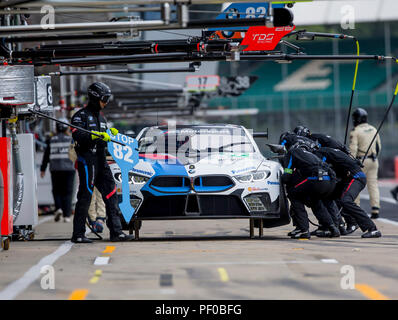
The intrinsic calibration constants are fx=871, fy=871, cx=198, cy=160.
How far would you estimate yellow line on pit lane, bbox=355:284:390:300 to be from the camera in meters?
6.02

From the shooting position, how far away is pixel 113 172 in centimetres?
1110

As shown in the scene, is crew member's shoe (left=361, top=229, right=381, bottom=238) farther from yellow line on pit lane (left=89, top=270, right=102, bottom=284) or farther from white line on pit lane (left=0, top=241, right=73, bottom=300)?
yellow line on pit lane (left=89, top=270, right=102, bottom=284)

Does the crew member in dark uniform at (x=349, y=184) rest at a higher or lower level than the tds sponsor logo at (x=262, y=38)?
lower

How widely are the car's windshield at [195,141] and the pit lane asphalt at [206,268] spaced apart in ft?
3.84

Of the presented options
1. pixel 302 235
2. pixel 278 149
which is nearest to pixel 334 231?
pixel 302 235

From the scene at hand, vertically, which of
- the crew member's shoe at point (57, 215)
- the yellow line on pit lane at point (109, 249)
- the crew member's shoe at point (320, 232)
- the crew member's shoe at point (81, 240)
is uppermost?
the yellow line on pit lane at point (109, 249)

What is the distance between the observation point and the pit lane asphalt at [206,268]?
6.36m

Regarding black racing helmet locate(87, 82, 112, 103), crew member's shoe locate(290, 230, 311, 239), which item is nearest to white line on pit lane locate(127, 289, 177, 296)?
black racing helmet locate(87, 82, 112, 103)

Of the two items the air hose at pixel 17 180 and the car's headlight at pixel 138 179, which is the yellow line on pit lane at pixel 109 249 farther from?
the air hose at pixel 17 180

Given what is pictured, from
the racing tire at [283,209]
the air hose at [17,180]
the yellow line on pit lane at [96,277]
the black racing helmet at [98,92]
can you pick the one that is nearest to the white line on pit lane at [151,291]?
the yellow line on pit lane at [96,277]

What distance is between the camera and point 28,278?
7289 millimetres

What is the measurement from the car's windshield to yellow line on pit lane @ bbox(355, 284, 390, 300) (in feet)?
16.3

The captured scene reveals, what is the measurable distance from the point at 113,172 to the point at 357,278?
478 cm
